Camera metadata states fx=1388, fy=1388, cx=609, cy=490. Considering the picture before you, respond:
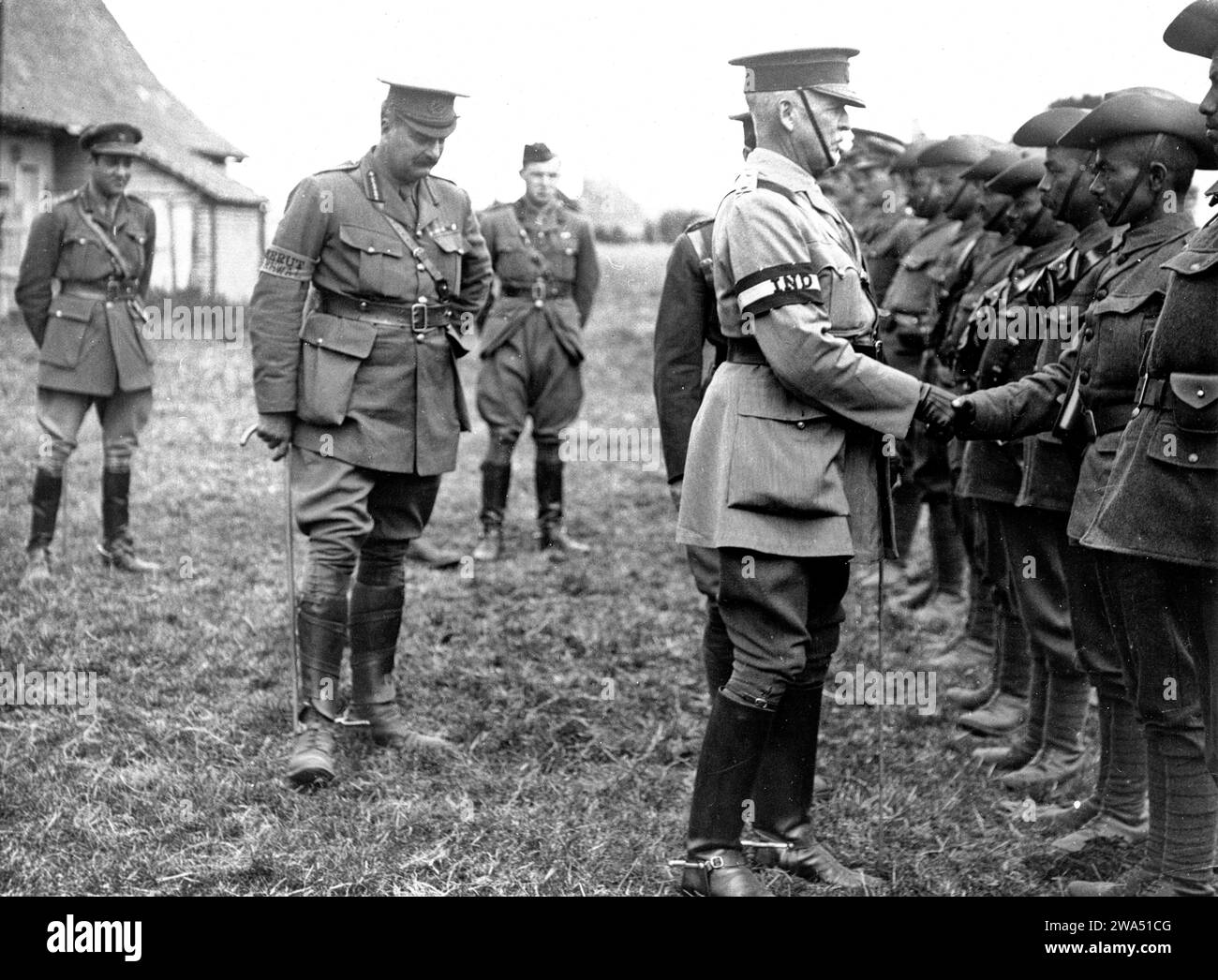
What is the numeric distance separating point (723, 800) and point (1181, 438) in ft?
4.91

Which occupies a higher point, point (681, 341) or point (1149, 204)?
point (1149, 204)

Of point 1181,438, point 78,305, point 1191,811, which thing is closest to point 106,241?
point 78,305

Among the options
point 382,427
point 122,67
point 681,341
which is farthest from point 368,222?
point 122,67

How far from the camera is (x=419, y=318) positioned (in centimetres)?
493

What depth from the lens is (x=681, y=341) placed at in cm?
443

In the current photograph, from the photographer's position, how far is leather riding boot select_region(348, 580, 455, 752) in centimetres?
512

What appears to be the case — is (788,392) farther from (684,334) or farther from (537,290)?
(537,290)

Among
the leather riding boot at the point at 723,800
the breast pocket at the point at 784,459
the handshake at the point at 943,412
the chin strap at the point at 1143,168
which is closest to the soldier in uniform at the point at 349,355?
the leather riding boot at the point at 723,800

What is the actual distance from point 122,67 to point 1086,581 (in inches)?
241

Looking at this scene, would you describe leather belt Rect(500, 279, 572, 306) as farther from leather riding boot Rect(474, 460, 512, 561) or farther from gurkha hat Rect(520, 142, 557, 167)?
leather riding boot Rect(474, 460, 512, 561)

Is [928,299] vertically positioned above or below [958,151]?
below

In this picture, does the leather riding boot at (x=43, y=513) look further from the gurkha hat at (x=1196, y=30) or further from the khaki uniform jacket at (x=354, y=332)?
the gurkha hat at (x=1196, y=30)

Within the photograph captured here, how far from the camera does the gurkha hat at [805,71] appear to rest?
366 cm
